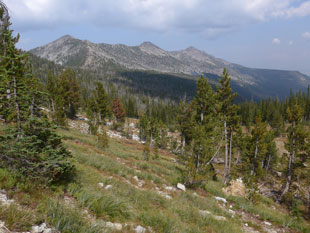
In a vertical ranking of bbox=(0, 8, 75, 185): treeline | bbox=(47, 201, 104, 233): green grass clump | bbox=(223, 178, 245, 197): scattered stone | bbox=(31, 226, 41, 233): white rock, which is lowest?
bbox=(223, 178, 245, 197): scattered stone

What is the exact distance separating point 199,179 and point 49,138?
9.29 m

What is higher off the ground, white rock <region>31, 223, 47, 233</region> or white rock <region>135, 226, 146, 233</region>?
white rock <region>31, 223, 47, 233</region>

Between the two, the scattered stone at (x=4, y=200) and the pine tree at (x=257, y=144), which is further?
the pine tree at (x=257, y=144)

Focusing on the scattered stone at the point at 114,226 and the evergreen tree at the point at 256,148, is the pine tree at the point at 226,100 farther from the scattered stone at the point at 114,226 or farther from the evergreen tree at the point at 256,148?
the scattered stone at the point at 114,226

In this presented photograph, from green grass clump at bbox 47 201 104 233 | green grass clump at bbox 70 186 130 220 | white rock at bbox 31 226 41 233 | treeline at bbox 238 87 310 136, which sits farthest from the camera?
treeline at bbox 238 87 310 136

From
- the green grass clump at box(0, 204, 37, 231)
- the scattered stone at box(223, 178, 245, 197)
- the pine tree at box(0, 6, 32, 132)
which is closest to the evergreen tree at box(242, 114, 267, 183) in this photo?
the scattered stone at box(223, 178, 245, 197)

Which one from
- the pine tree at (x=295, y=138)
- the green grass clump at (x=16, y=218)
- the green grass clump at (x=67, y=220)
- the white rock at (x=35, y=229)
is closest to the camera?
the green grass clump at (x=16, y=218)

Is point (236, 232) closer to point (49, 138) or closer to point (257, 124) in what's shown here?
point (49, 138)

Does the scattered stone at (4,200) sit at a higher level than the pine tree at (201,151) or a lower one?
higher

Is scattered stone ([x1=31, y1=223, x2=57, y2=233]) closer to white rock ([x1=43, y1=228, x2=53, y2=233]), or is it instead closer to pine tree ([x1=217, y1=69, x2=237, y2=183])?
white rock ([x1=43, y1=228, x2=53, y2=233])

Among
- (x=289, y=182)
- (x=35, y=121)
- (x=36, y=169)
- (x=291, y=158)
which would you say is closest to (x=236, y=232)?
(x=36, y=169)

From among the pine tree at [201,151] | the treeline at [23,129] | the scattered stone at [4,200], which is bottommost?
the pine tree at [201,151]

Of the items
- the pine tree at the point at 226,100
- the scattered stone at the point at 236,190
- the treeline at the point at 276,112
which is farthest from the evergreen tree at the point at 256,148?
the treeline at the point at 276,112

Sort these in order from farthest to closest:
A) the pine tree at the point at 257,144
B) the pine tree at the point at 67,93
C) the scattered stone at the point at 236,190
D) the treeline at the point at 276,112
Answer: the treeline at the point at 276,112, the pine tree at the point at 67,93, the pine tree at the point at 257,144, the scattered stone at the point at 236,190
